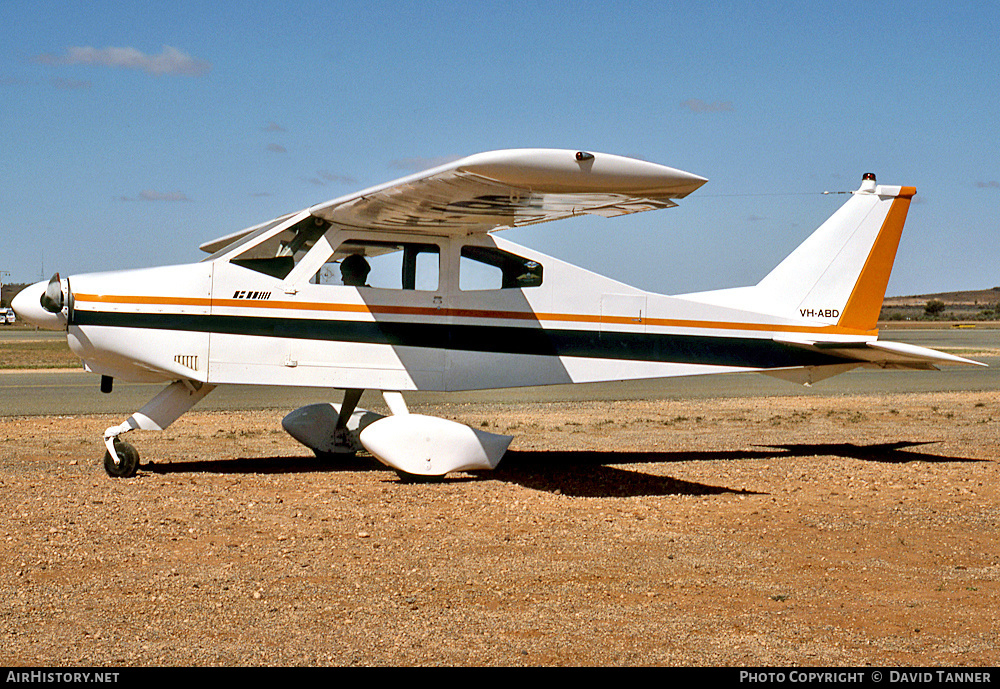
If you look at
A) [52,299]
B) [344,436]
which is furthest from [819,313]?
[52,299]

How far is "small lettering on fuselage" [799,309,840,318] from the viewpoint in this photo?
10.3m

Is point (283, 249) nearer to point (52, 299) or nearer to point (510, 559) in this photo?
point (52, 299)

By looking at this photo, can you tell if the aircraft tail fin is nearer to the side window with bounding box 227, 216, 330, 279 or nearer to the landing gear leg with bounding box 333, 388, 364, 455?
the landing gear leg with bounding box 333, 388, 364, 455

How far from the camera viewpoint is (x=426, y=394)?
1891 cm

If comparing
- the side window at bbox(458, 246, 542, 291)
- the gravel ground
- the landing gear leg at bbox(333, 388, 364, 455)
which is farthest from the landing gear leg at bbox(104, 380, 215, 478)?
the side window at bbox(458, 246, 542, 291)

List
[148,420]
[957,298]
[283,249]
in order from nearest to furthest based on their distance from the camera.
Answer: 1. [148,420]
2. [283,249]
3. [957,298]

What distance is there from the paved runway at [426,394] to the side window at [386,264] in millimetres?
7140

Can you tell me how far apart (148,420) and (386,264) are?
2.56 metres

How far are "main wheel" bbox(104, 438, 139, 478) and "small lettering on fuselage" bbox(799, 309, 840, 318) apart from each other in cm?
684

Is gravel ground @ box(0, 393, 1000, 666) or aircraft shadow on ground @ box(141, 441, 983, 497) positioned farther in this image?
aircraft shadow on ground @ box(141, 441, 983, 497)

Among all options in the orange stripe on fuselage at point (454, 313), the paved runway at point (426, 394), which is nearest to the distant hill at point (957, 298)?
the paved runway at point (426, 394)

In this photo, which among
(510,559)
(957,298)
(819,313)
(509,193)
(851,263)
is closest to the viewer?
(510,559)
